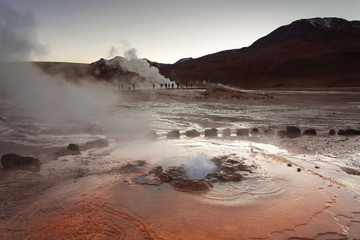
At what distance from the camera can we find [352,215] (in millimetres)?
3209

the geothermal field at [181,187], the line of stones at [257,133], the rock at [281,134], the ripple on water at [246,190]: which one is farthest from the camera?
the rock at [281,134]

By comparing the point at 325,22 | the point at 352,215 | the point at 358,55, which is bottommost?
the point at 352,215

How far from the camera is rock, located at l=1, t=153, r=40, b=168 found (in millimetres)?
4797

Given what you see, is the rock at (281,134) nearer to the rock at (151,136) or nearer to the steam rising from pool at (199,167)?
the steam rising from pool at (199,167)

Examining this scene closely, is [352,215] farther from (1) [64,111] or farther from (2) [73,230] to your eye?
(1) [64,111]

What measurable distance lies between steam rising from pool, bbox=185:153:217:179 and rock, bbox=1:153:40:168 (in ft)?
10.2

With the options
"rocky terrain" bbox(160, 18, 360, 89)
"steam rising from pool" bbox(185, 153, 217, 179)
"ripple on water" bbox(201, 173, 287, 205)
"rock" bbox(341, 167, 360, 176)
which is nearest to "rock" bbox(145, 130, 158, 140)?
"steam rising from pool" bbox(185, 153, 217, 179)

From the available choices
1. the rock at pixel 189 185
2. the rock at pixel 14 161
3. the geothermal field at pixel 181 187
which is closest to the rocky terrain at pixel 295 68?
the geothermal field at pixel 181 187

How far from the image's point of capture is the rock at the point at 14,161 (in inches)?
189

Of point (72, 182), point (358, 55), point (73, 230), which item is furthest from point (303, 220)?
point (358, 55)

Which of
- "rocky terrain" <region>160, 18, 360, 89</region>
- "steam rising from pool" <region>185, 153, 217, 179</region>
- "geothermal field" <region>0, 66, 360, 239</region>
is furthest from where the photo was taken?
"rocky terrain" <region>160, 18, 360, 89</region>

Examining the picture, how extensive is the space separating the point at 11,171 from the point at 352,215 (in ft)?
18.2

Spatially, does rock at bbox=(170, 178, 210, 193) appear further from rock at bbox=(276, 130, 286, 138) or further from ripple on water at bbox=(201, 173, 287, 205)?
rock at bbox=(276, 130, 286, 138)

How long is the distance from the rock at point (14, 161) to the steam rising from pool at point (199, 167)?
3119mm
